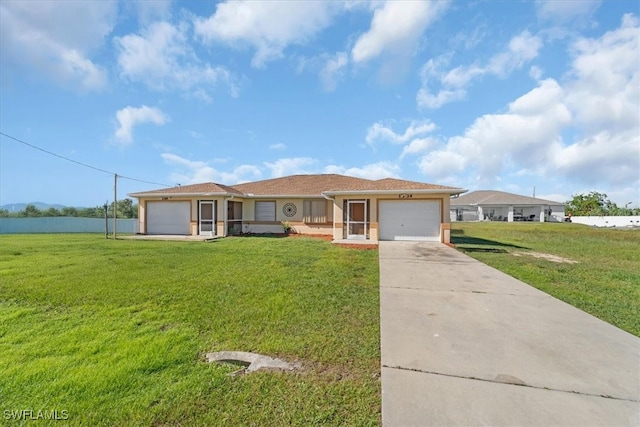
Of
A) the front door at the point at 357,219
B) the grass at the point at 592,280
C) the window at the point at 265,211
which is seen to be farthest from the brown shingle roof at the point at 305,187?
the grass at the point at 592,280

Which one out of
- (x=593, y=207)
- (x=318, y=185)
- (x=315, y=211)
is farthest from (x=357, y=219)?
(x=593, y=207)

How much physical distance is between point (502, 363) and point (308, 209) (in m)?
16.9

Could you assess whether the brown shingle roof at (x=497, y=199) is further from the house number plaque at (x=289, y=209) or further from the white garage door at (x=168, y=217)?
the white garage door at (x=168, y=217)

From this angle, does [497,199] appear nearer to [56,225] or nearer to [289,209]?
[289,209]

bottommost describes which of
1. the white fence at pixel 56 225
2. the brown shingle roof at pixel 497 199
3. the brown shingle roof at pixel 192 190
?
the white fence at pixel 56 225

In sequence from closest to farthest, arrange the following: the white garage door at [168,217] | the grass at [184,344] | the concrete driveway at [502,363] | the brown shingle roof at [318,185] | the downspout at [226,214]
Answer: the concrete driveway at [502,363], the grass at [184,344], the brown shingle roof at [318,185], the downspout at [226,214], the white garage door at [168,217]

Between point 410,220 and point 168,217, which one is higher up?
point 168,217

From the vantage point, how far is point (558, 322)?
4324mm

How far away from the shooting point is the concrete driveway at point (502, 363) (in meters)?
2.33

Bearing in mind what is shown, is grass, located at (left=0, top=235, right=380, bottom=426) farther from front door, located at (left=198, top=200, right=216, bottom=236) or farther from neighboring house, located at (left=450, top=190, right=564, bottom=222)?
neighboring house, located at (left=450, top=190, right=564, bottom=222)

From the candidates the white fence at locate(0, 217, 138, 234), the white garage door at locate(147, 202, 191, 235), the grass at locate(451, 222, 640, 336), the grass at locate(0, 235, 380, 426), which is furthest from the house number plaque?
the white fence at locate(0, 217, 138, 234)

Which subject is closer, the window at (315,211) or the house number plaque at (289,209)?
the window at (315,211)

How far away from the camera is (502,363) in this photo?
3100 millimetres

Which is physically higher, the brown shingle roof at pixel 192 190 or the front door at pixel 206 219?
the brown shingle roof at pixel 192 190
